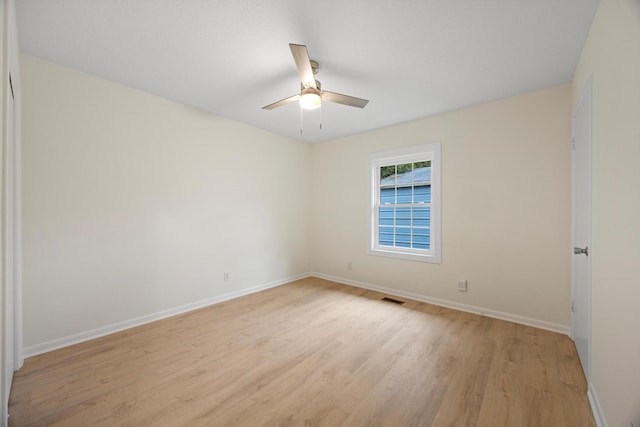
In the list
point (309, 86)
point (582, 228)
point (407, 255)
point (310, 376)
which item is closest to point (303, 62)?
point (309, 86)

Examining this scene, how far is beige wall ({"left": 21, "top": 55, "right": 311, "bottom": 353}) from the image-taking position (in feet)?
7.30

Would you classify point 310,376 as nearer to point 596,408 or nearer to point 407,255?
point 596,408

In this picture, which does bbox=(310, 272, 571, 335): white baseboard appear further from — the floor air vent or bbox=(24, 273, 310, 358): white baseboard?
bbox=(24, 273, 310, 358): white baseboard

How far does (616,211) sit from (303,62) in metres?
2.06

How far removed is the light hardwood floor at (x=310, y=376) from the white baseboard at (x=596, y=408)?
0.12ft

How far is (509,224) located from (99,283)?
14.6ft

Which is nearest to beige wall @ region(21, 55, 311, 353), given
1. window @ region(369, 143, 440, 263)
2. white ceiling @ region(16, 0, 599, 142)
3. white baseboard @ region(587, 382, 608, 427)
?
white ceiling @ region(16, 0, 599, 142)

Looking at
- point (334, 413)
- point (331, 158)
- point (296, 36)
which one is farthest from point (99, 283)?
point (331, 158)

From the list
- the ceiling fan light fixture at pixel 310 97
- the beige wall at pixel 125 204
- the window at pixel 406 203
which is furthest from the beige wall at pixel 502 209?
the beige wall at pixel 125 204

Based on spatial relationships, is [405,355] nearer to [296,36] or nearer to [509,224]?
[509,224]

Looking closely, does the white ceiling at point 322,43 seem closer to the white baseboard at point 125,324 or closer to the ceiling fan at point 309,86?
the ceiling fan at point 309,86

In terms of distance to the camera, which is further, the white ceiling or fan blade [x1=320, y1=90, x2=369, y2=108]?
fan blade [x1=320, y1=90, x2=369, y2=108]

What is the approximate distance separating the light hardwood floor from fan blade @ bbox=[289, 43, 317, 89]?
2320 mm

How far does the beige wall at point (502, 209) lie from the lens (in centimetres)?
263
